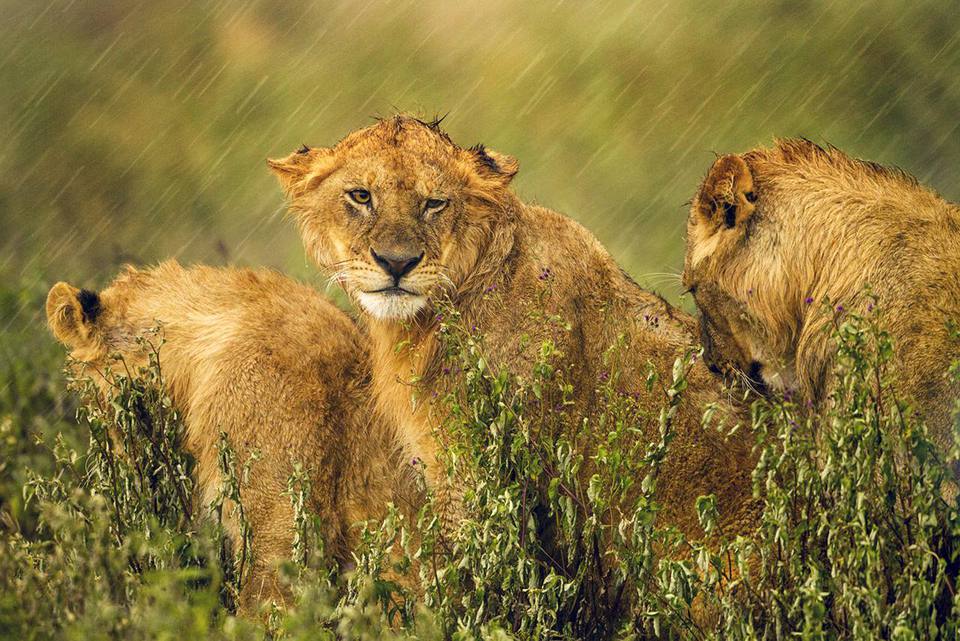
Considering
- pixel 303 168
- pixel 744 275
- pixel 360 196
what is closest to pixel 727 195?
pixel 744 275

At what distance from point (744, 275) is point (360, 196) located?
1.39 metres

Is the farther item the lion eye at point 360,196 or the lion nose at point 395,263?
the lion eye at point 360,196

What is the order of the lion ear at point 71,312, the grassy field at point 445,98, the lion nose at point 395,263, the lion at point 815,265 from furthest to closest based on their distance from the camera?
the grassy field at point 445,98
the lion ear at point 71,312
the lion nose at point 395,263
the lion at point 815,265

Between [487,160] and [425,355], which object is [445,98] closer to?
[487,160]

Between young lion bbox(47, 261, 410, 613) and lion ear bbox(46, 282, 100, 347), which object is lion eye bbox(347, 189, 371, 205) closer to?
young lion bbox(47, 261, 410, 613)

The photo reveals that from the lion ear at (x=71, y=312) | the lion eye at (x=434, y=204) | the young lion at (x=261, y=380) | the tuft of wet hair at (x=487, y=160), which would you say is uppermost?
the tuft of wet hair at (x=487, y=160)

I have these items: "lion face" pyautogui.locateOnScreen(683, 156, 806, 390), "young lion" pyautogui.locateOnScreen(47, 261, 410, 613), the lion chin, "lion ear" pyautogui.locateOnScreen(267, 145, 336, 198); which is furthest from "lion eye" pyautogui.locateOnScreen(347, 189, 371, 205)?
"lion face" pyautogui.locateOnScreen(683, 156, 806, 390)

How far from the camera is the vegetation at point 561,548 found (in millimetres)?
3689

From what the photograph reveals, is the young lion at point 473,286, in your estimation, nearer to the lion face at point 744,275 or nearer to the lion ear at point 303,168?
the lion ear at point 303,168

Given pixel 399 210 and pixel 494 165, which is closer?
pixel 399 210

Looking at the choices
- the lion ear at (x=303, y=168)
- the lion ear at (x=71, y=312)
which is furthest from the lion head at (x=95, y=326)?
the lion ear at (x=303, y=168)

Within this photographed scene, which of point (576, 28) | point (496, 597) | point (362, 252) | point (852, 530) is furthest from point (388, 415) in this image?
point (576, 28)

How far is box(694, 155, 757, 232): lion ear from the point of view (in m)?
4.81

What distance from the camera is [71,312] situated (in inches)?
213
